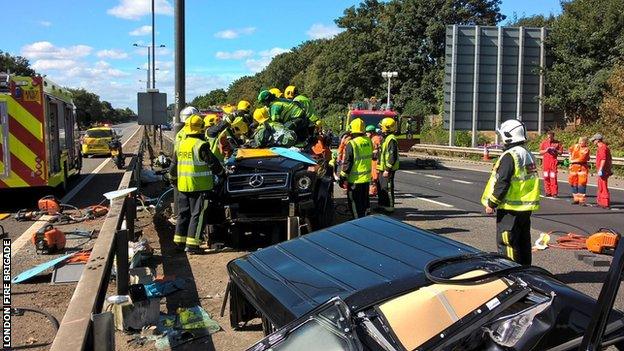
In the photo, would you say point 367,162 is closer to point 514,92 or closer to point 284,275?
point 284,275

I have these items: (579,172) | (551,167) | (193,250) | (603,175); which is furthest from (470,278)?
(551,167)

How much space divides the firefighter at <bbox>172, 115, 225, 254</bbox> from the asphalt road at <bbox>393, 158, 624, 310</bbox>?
405cm

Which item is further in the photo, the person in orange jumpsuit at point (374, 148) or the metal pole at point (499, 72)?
the metal pole at point (499, 72)

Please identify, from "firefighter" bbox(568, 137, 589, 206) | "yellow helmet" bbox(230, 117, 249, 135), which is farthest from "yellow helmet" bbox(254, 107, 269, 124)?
"firefighter" bbox(568, 137, 589, 206)

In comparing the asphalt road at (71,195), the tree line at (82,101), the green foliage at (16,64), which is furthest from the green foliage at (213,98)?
the asphalt road at (71,195)

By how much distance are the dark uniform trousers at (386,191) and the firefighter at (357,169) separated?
1860 mm

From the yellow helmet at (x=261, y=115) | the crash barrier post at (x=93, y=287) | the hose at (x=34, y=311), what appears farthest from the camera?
the yellow helmet at (x=261, y=115)

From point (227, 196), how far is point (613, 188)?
14513 mm

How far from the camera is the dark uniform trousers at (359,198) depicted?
31.5 ft

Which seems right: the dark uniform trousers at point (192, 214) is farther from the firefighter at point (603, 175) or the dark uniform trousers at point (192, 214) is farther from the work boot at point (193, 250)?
the firefighter at point (603, 175)

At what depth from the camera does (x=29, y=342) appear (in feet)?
15.7

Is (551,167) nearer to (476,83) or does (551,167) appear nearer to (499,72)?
(476,83)

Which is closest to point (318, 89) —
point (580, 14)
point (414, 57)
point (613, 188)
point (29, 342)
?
point (414, 57)

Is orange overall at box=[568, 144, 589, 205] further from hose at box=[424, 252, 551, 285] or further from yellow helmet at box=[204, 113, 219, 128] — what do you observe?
hose at box=[424, 252, 551, 285]
